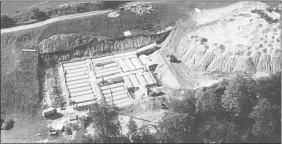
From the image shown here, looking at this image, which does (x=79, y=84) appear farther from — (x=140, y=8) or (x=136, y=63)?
(x=140, y=8)

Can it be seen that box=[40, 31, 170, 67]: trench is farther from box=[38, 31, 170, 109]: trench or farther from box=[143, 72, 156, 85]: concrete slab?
box=[143, 72, 156, 85]: concrete slab

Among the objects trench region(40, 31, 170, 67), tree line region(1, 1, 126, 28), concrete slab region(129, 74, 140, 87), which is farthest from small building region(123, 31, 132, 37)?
concrete slab region(129, 74, 140, 87)

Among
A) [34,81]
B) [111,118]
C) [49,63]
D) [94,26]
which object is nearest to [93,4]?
[94,26]

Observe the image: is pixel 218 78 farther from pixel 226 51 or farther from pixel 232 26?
pixel 232 26

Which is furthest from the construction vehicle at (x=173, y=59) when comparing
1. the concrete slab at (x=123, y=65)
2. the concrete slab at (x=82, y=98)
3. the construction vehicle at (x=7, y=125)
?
the construction vehicle at (x=7, y=125)

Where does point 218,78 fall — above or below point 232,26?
below

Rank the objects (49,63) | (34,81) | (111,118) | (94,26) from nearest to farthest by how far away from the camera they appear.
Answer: (111,118)
(34,81)
(49,63)
(94,26)

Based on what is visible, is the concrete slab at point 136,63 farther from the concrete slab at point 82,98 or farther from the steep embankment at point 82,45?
the concrete slab at point 82,98

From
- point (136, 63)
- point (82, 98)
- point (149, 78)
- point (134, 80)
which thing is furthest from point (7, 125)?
point (136, 63)
